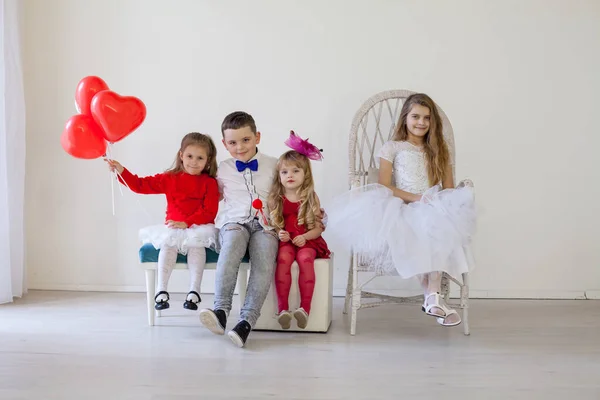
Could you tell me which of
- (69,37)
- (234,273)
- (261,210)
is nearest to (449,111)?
(261,210)

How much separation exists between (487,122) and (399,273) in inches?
49.2

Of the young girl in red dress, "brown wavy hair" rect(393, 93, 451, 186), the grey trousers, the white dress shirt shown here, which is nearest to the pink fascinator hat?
the young girl in red dress

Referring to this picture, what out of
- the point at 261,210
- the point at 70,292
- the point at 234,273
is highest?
the point at 261,210

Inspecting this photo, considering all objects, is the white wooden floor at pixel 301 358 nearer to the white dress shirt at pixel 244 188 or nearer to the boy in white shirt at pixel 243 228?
the boy in white shirt at pixel 243 228

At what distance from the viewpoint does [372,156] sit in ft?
10.6

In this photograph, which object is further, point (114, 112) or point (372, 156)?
point (372, 156)

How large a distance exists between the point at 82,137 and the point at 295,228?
2.91ft

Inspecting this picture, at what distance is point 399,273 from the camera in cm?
252

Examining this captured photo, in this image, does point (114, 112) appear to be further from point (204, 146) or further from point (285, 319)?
point (285, 319)

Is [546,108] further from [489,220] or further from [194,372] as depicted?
[194,372]

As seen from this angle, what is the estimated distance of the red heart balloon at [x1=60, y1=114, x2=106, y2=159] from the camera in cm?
264

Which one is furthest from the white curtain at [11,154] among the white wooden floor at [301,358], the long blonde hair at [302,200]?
the long blonde hair at [302,200]

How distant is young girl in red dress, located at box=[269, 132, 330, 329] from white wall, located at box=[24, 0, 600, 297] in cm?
69

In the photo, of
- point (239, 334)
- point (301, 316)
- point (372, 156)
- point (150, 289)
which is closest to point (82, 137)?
point (150, 289)
